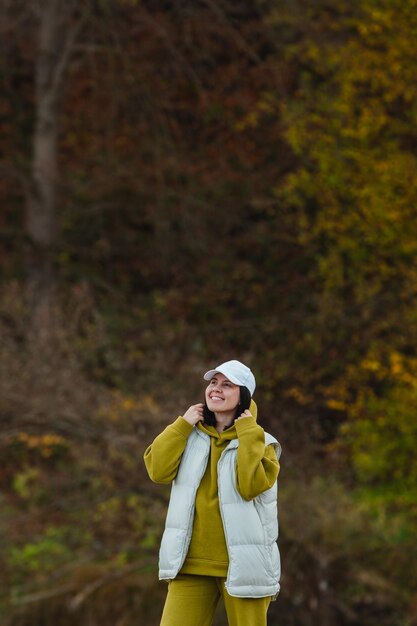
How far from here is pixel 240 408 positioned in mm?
4953

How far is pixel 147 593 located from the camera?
42.4 feet

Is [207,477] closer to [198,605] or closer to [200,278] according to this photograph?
[198,605]

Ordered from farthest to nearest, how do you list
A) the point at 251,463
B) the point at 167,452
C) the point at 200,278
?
the point at 200,278, the point at 167,452, the point at 251,463

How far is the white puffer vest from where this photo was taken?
478 cm

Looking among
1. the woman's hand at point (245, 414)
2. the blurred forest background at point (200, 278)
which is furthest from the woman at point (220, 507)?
the blurred forest background at point (200, 278)

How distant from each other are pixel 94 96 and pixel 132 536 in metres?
6.46

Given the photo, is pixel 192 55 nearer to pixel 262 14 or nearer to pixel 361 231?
pixel 262 14

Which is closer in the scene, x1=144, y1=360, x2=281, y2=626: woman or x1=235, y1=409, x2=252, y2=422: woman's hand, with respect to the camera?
x1=144, y1=360, x2=281, y2=626: woman

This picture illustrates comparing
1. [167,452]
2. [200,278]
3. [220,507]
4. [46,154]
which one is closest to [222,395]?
[167,452]

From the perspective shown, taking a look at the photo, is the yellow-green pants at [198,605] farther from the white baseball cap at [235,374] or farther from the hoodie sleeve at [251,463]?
the white baseball cap at [235,374]

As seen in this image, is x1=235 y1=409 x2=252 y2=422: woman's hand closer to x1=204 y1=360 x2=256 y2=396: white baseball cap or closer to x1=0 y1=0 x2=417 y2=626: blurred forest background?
x1=204 y1=360 x2=256 y2=396: white baseball cap

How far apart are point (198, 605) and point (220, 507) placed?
1.26ft

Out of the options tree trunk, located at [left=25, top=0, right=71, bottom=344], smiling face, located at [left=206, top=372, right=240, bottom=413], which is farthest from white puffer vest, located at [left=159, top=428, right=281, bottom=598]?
tree trunk, located at [left=25, top=0, right=71, bottom=344]

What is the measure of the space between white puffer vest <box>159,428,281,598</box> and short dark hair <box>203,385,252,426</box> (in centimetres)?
5
